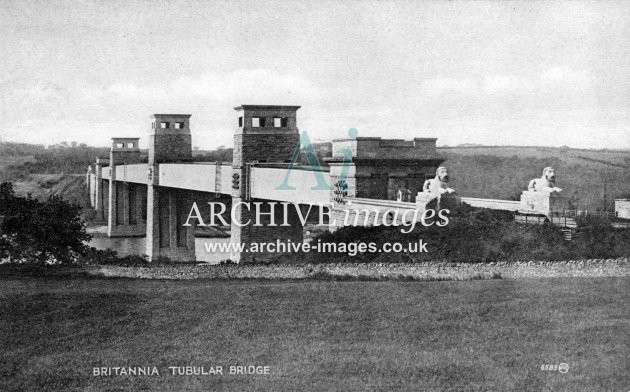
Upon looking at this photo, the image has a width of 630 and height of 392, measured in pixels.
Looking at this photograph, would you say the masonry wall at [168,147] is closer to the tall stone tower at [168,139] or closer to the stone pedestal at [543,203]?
the tall stone tower at [168,139]

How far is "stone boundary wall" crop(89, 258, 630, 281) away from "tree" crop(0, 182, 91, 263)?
15.6 ft

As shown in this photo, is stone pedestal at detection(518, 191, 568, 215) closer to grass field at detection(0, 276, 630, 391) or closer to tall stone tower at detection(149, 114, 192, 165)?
grass field at detection(0, 276, 630, 391)

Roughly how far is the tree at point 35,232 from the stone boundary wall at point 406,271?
476 centimetres

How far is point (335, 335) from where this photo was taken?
12.7 metres

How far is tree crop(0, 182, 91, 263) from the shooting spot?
2586 cm

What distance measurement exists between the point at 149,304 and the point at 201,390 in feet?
21.0

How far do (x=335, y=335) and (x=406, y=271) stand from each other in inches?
287

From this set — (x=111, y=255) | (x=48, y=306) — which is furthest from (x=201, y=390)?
(x=111, y=255)

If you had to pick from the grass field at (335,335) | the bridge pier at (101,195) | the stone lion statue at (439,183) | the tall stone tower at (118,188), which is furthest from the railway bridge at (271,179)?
the bridge pier at (101,195)

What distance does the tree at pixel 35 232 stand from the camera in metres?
25.9

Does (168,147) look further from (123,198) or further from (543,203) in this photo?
(543,203)

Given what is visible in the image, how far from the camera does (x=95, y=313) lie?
50.5ft

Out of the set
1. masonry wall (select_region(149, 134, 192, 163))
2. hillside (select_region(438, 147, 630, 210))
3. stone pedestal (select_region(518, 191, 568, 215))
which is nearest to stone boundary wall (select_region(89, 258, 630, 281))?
stone pedestal (select_region(518, 191, 568, 215))

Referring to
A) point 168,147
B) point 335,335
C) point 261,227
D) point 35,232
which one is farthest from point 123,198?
point 335,335
